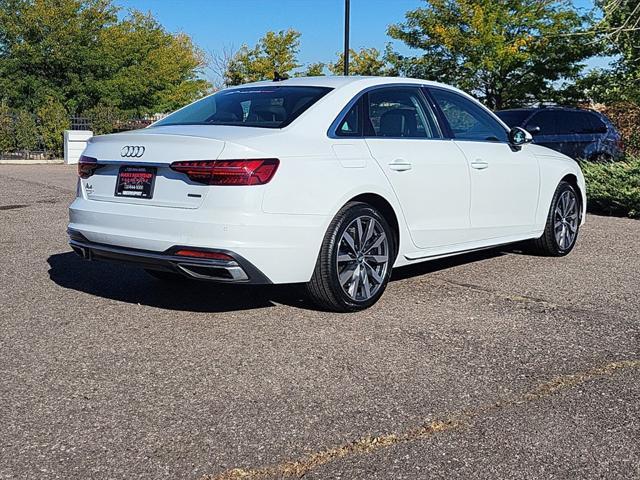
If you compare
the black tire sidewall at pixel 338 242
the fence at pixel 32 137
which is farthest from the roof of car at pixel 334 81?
the fence at pixel 32 137

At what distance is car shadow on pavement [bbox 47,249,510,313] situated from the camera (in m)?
5.30

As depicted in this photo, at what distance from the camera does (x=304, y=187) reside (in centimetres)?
461

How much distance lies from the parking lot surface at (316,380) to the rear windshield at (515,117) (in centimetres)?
804

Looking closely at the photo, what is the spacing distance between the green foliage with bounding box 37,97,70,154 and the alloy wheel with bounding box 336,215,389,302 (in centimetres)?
2330

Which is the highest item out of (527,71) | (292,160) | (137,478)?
(527,71)

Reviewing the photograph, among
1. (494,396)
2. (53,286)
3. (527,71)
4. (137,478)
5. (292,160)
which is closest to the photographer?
(137,478)

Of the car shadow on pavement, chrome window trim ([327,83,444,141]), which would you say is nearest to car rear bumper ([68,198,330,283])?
the car shadow on pavement

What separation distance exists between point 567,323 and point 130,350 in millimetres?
2721

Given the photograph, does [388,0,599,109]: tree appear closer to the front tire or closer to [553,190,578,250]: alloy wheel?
[553,190,578,250]: alloy wheel

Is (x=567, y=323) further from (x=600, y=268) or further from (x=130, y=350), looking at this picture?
(x=130, y=350)

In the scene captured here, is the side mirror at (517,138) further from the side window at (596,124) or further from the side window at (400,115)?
the side window at (596,124)

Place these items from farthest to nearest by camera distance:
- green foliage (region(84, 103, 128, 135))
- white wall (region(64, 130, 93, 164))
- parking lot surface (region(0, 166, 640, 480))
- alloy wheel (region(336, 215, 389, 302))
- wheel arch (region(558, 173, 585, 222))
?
green foliage (region(84, 103, 128, 135)) → white wall (region(64, 130, 93, 164)) → wheel arch (region(558, 173, 585, 222)) → alloy wheel (region(336, 215, 389, 302)) → parking lot surface (region(0, 166, 640, 480))

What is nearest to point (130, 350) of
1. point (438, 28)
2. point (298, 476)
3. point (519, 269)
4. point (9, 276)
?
point (298, 476)

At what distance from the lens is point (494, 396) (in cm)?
359
